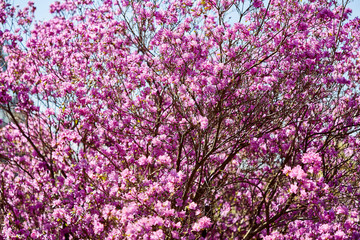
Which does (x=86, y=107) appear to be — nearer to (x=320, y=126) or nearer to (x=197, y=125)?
(x=197, y=125)

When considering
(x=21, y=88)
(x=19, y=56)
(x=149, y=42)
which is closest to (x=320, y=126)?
(x=149, y=42)

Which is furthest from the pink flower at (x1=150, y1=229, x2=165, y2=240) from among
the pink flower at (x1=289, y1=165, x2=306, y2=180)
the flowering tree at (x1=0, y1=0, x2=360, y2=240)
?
the pink flower at (x1=289, y1=165, x2=306, y2=180)

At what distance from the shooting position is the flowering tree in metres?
5.71

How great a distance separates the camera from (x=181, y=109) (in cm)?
601

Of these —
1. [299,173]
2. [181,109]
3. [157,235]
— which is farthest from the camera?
[181,109]

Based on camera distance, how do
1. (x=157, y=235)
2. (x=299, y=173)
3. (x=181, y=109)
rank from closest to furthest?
(x=157, y=235) < (x=299, y=173) < (x=181, y=109)

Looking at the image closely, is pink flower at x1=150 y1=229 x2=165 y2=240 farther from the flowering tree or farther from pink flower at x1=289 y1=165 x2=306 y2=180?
pink flower at x1=289 y1=165 x2=306 y2=180

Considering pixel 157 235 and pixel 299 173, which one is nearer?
pixel 157 235

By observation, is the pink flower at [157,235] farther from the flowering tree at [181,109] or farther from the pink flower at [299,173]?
the pink flower at [299,173]

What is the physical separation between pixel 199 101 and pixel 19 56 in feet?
17.9

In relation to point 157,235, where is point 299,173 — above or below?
above

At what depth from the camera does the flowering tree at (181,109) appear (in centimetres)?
571

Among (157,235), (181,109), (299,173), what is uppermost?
(181,109)

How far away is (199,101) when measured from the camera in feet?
20.0
